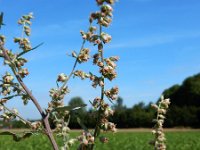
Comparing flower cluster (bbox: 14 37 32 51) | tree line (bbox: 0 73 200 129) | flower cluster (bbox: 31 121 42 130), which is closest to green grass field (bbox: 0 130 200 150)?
flower cluster (bbox: 14 37 32 51)

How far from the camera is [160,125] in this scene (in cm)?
244

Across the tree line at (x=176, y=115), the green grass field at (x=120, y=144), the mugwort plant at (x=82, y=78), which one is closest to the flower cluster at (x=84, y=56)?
the mugwort plant at (x=82, y=78)

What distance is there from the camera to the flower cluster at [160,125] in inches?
89.9

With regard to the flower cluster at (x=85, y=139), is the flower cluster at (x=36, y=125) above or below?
above

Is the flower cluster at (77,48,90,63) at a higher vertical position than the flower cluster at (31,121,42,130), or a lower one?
higher

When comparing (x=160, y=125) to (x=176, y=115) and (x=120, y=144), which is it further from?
(x=176, y=115)

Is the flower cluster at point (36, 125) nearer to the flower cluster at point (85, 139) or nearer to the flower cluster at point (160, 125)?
the flower cluster at point (85, 139)

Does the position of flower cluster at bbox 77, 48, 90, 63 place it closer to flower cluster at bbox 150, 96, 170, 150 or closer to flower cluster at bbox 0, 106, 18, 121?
flower cluster at bbox 0, 106, 18, 121

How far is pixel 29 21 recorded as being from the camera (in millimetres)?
2863

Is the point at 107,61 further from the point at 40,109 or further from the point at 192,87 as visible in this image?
the point at 192,87

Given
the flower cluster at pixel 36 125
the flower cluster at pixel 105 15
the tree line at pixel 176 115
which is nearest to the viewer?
the flower cluster at pixel 105 15

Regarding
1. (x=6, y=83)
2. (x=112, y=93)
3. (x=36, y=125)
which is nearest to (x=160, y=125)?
(x=112, y=93)

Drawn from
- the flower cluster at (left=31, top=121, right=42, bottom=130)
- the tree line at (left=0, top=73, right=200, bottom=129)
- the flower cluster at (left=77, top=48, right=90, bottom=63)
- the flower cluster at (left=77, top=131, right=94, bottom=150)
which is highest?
the tree line at (left=0, top=73, right=200, bottom=129)

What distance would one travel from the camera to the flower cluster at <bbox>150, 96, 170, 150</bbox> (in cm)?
228
